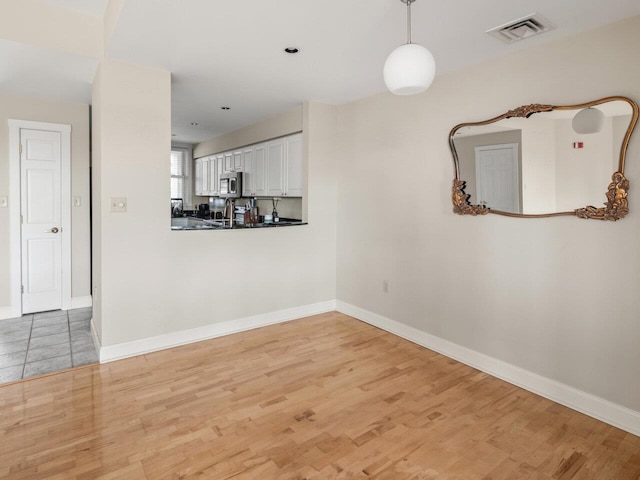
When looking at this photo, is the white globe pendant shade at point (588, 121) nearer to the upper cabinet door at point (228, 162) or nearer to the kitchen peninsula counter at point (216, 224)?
the kitchen peninsula counter at point (216, 224)

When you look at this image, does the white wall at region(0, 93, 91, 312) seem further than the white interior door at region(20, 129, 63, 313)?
No

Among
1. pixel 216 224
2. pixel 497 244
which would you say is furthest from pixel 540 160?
pixel 216 224

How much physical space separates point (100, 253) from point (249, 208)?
3399 mm

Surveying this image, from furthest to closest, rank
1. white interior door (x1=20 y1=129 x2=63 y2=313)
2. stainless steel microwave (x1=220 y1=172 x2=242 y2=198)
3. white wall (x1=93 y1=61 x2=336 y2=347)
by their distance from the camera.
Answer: stainless steel microwave (x1=220 y1=172 x2=242 y2=198), white interior door (x1=20 y1=129 x2=63 y2=313), white wall (x1=93 y1=61 x2=336 y2=347)

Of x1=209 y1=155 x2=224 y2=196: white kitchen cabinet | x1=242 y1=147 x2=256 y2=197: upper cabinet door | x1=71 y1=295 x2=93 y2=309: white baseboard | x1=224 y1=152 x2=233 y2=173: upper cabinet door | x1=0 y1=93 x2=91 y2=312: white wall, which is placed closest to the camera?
x1=0 y1=93 x2=91 y2=312: white wall

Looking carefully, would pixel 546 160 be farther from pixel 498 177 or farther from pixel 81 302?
pixel 81 302

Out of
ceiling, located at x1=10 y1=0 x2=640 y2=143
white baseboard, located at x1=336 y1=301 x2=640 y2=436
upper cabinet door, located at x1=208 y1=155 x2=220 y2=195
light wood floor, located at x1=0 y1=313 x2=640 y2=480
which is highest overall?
ceiling, located at x1=10 y1=0 x2=640 y2=143

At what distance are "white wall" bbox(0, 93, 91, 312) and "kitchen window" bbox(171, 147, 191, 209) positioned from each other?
3.69m

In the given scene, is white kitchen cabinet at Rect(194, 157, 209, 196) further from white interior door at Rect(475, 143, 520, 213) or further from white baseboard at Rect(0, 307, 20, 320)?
white interior door at Rect(475, 143, 520, 213)

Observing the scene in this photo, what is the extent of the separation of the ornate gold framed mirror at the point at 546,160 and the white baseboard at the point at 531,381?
1.16 metres

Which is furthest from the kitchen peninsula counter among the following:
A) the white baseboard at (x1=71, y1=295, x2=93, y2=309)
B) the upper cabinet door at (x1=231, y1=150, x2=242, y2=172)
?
the white baseboard at (x1=71, y1=295, x2=93, y2=309)

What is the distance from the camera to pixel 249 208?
6535 mm

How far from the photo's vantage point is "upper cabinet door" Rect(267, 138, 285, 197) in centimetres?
524

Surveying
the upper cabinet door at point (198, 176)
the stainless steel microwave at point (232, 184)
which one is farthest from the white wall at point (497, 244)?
the upper cabinet door at point (198, 176)
